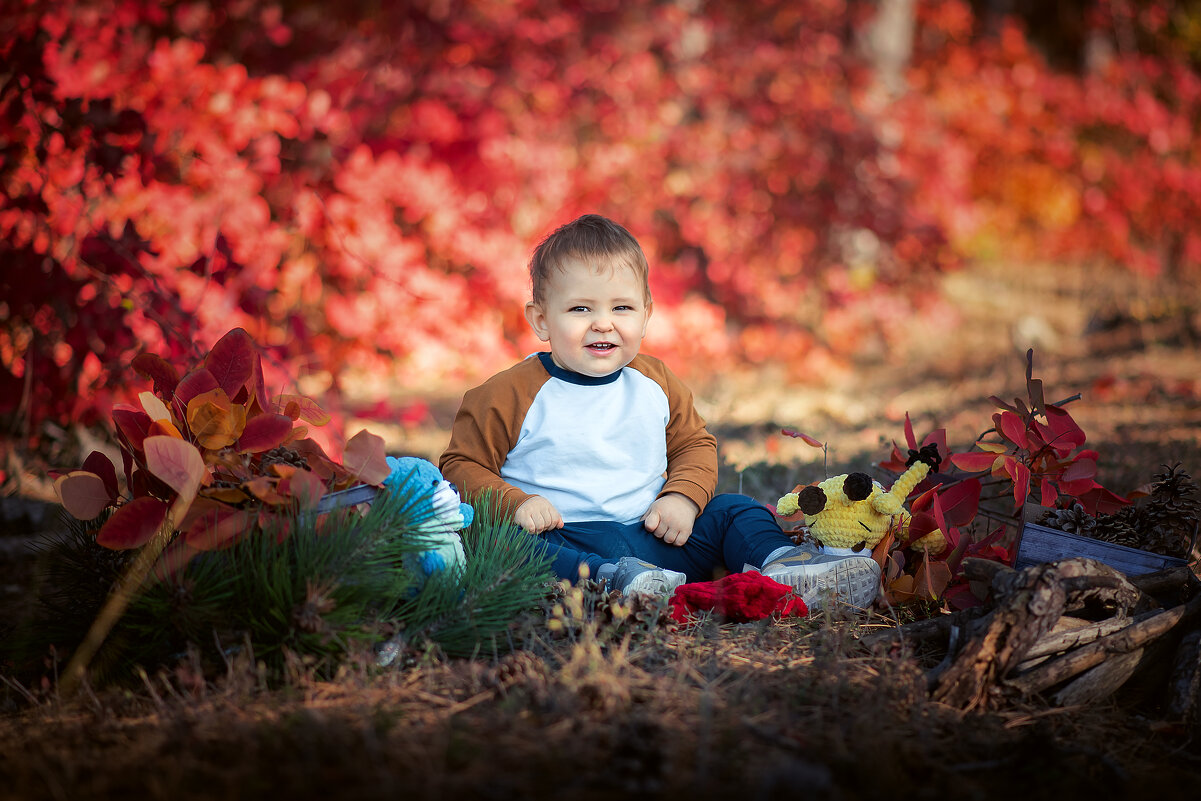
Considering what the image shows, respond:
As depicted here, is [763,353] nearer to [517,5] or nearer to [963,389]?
[963,389]

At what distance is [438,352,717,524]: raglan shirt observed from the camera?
8.02 feet

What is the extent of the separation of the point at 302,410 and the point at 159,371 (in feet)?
1.06

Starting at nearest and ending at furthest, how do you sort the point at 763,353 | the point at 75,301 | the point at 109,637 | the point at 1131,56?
the point at 109,637 → the point at 75,301 → the point at 763,353 → the point at 1131,56

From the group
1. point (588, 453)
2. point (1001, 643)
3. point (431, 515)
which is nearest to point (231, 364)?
point (431, 515)

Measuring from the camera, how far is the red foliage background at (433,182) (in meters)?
3.40

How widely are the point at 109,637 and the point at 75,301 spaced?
6.68ft

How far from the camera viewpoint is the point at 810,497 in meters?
2.23

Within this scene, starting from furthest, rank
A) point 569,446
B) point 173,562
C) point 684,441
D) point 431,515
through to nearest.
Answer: point 684,441, point 569,446, point 431,515, point 173,562

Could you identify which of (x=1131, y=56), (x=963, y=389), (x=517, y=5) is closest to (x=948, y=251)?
(x=963, y=389)

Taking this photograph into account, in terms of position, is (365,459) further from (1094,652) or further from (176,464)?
(1094,652)

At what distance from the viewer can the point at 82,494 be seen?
6.01 feet

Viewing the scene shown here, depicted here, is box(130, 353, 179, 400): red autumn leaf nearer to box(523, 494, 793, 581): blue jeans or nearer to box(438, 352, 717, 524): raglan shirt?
box(438, 352, 717, 524): raglan shirt

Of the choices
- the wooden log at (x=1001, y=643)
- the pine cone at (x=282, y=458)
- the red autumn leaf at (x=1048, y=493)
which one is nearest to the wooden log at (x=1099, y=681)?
the wooden log at (x=1001, y=643)

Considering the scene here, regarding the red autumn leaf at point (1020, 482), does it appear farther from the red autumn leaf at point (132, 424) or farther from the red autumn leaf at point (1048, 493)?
the red autumn leaf at point (132, 424)
